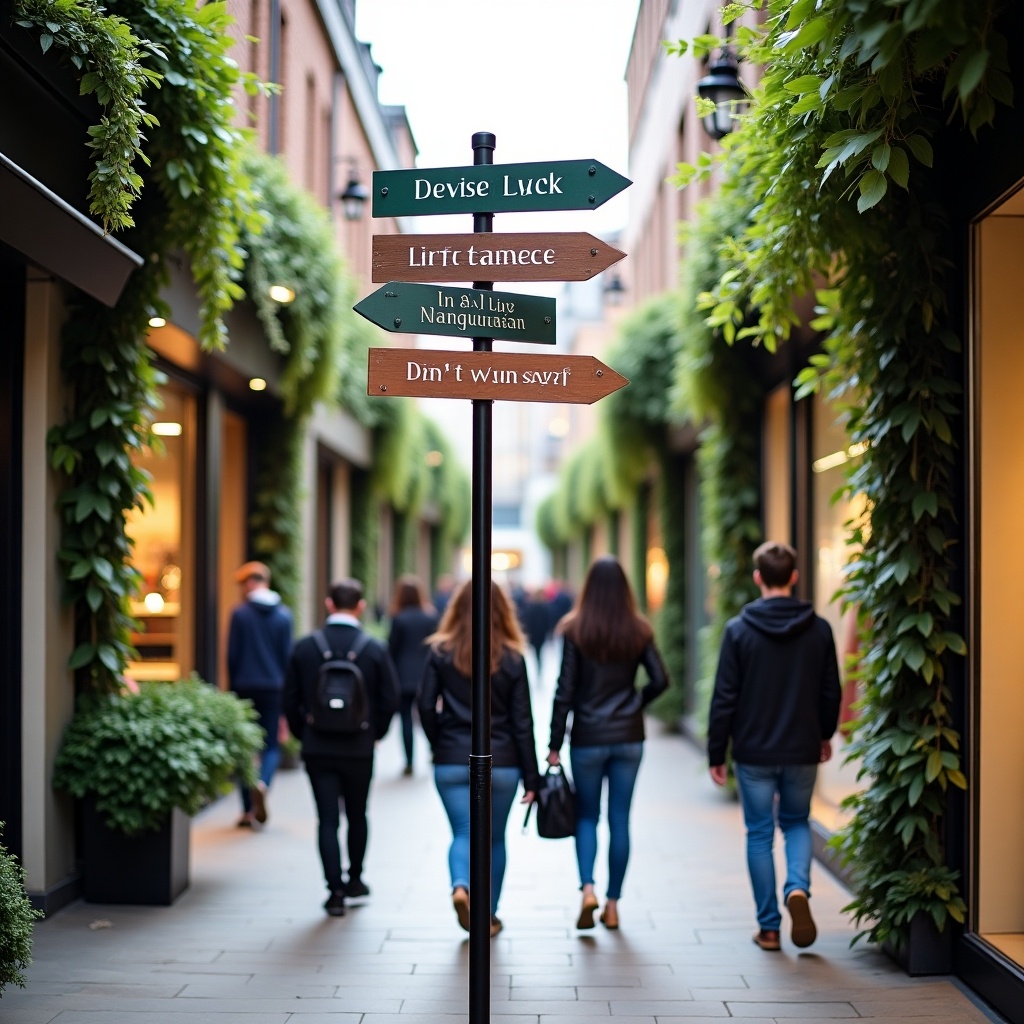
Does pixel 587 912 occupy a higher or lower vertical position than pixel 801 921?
lower

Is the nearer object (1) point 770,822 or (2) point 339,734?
(1) point 770,822

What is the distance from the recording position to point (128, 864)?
6.76 m

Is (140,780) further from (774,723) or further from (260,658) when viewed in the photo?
(774,723)

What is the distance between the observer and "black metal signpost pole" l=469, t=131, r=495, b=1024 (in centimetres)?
399

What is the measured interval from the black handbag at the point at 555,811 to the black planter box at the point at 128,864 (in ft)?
6.93

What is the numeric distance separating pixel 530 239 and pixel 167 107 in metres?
2.76

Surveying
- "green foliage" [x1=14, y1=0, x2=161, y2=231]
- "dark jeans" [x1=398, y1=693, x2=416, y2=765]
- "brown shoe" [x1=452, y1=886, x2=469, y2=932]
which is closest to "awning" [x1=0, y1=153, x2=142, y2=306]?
"green foliage" [x1=14, y1=0, x2=161, y2=231]

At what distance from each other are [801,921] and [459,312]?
11.2 feet

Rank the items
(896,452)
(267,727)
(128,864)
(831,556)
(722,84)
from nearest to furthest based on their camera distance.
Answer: (896,452), (128,864), (722,84), (831,556), (267,727)

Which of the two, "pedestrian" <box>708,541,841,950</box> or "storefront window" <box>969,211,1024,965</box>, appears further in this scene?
"pedestrian" <box>708,541,841,950</box>

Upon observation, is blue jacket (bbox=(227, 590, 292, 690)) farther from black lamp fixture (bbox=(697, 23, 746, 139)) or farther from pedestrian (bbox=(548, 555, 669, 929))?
black lamp fixture (bbox=(697, 23, 746, 139))

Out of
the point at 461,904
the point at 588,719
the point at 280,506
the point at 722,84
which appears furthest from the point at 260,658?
the point at 722,84

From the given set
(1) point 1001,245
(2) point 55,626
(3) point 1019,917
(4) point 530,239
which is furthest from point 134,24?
(3) point 1019,917

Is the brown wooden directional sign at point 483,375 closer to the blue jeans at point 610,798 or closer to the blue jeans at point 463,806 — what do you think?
the blue jeans at point 463,806
